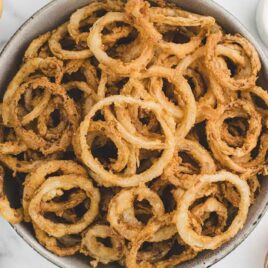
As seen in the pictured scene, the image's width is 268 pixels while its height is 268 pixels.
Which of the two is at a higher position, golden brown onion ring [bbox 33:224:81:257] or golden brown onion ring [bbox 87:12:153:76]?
golden brown onion ring [bbox 87:12:153:76]

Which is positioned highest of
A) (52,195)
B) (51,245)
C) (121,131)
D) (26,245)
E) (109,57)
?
(109,57)

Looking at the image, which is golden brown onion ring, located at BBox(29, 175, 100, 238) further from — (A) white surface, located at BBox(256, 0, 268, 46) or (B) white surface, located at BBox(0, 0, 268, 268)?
(A) white surface, located at BBox(256, 0, 268, 46)

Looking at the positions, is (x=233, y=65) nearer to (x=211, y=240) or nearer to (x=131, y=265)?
(x=211, y=240)

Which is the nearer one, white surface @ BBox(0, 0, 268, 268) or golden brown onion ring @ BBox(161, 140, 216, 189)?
golden brown onion ring @ BBox(161, 140, 216, 189)

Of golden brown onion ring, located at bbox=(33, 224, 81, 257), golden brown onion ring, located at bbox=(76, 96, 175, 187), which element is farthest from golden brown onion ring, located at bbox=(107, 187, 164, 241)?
golden brown onion ring, located at bbox=(33, 224, 81, 257)

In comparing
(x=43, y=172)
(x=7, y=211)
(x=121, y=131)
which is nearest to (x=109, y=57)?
(x=121, y=131)

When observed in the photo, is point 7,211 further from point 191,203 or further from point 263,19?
point 263,19

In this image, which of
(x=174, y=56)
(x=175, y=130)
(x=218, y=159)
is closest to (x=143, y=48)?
(x=174, y=56)

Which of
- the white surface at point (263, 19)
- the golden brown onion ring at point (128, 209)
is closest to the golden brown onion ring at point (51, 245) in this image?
the golden brown onion ring at point (128, 209)

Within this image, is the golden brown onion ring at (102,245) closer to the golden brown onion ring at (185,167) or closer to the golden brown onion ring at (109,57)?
the golden brown onion ring at (185,167)
